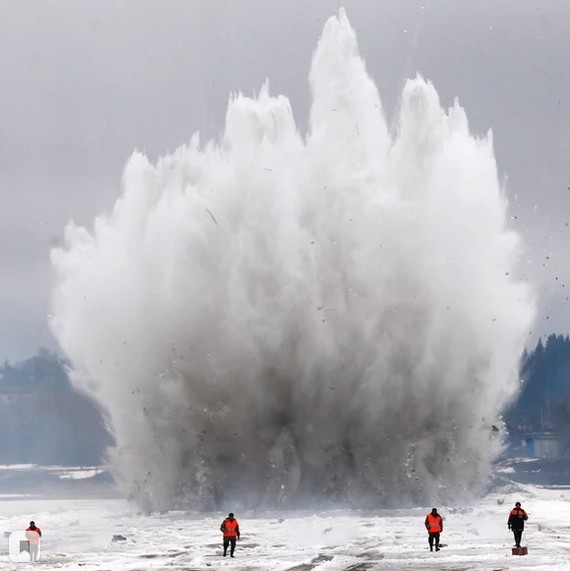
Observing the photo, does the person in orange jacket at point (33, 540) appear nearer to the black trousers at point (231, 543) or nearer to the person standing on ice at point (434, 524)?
the black trousers at point (231, 543)

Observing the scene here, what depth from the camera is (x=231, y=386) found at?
76.8 metres

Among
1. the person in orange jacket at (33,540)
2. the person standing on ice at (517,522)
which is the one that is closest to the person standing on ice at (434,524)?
the person standing on ice at (517,522)

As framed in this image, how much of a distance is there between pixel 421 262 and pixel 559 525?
23871 mm

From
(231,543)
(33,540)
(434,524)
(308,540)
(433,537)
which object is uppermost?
(33,540)

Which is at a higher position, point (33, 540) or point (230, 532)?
point (33, 540)

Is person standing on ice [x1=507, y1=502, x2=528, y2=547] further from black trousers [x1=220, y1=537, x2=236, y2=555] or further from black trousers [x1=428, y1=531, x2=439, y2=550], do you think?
black trousers [x1=220, y1=537, x2=236, y2=555]

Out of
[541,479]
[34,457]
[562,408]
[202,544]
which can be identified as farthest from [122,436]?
[34,457]

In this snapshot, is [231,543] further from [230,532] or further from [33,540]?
[33,540]
